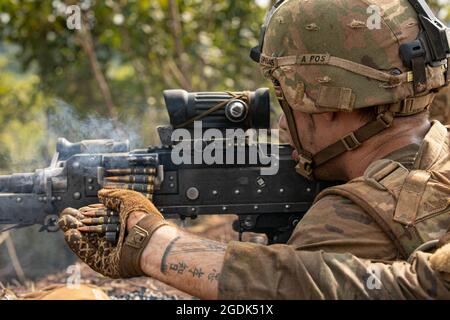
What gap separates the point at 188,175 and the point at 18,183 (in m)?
0.98

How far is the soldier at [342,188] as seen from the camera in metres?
2.95

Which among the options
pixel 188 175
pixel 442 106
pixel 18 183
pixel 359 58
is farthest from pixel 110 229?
pixel 442 106

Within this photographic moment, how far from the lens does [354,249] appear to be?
317 centimetres

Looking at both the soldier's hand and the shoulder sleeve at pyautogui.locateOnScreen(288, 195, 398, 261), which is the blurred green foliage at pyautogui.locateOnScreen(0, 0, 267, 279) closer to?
the shoulder sleeve at pyautogui.locateOnScreen(288, 195, 398, 261)

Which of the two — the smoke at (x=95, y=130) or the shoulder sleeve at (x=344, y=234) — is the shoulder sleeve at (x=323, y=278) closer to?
the shoulder sleeve at (x=344, y=234)

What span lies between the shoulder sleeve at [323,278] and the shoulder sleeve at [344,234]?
0.15 metres

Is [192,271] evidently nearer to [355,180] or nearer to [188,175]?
[355,180]

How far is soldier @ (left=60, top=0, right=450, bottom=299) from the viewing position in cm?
295

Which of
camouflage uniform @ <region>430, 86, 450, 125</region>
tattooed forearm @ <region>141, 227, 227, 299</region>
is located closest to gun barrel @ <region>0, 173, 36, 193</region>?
tattooed forearm @ <region>141, 227, 227, 299</region>

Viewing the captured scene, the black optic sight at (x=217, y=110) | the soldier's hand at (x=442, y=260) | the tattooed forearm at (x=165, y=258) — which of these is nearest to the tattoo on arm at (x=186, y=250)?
the tattooed forearm at (x=165, y=258)

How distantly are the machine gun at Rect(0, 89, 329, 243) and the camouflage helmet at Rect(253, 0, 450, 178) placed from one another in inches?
21.9

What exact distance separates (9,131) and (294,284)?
9242 millimetres
